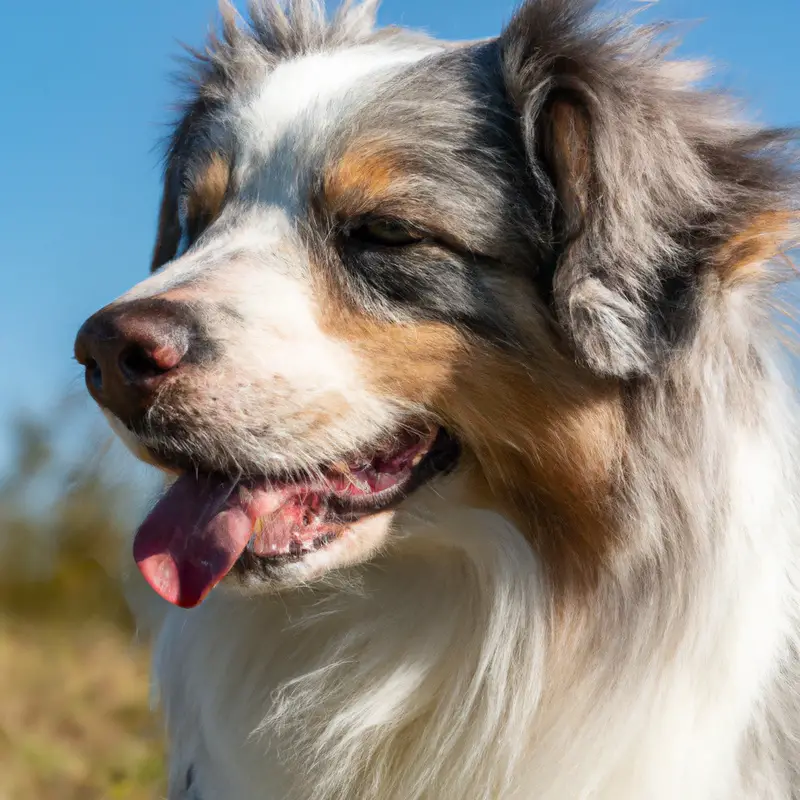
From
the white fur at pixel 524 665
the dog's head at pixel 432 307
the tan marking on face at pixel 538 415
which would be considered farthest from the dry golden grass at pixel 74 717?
the tan marking on face at pixel 538 415

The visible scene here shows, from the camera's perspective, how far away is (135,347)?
7.13 feet

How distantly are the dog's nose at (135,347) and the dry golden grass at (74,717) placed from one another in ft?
6.36

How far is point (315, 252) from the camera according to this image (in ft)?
8.36

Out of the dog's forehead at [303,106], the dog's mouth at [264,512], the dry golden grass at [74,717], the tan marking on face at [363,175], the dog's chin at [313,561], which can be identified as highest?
the dog's forehead at [303,106]

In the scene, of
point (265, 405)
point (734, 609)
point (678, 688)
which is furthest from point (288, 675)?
point (734, 609)

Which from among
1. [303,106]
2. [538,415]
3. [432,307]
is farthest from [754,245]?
[303,106]

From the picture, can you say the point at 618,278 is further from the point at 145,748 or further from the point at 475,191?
the point at 145,748

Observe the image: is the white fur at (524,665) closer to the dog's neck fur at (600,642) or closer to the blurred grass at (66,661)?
the dog's neck fur at (600,642)

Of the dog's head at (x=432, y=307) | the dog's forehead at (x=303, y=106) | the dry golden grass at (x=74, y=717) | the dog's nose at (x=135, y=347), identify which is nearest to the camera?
the dog's nose at (x=135, y=347)

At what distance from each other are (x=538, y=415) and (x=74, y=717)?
3.45m

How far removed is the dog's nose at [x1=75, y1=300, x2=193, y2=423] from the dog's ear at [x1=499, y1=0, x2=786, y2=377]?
0.92m

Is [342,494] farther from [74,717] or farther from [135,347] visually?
[74,717]

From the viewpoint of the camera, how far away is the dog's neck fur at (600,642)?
2402 millimetres

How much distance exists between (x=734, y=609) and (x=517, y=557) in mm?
560
